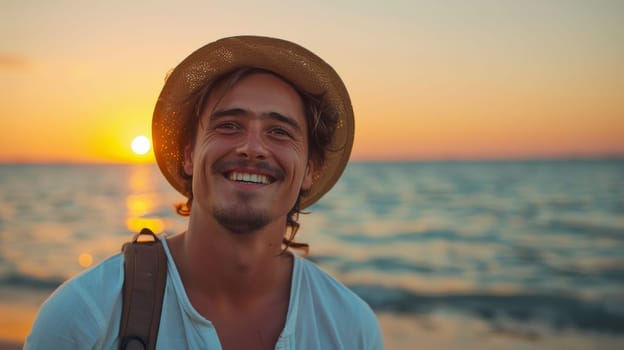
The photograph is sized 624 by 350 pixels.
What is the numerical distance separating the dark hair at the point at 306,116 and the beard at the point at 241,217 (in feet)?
1.72

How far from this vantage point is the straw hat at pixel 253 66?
3320mm

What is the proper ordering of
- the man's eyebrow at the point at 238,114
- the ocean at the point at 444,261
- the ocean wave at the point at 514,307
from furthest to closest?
the ocean wave at the point at 514,307 < the ocean at the point at 444,261 < the man's eyebrow at the point at 238,114

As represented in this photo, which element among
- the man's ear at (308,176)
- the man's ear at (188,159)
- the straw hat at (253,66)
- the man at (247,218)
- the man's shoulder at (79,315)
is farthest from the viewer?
the man's ear at (308,176)

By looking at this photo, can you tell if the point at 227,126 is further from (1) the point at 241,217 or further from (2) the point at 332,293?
(2) the point at 332,293

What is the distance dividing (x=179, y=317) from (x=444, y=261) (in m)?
13.7

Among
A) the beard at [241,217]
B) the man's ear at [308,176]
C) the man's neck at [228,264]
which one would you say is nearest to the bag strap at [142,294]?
the man's neck at [228,264]

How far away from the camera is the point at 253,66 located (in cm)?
337

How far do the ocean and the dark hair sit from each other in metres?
5.23

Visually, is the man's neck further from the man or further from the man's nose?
the man's nose

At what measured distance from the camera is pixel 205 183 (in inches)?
124

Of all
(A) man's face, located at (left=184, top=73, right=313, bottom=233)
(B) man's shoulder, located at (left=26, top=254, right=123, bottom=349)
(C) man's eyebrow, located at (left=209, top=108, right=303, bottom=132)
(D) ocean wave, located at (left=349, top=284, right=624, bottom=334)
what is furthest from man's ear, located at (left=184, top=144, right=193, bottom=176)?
(D) ocean wave, located at (left=349, top=284, right=624, bottom=334)

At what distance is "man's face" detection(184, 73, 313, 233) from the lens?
3072 millimetres

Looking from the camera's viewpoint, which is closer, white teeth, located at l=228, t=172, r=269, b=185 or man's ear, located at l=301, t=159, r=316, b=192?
white teeth, located at l=228, t=172, r=269, b=185

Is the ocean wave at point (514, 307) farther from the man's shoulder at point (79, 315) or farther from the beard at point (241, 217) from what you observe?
the man's shoulder at point (79, 315)
